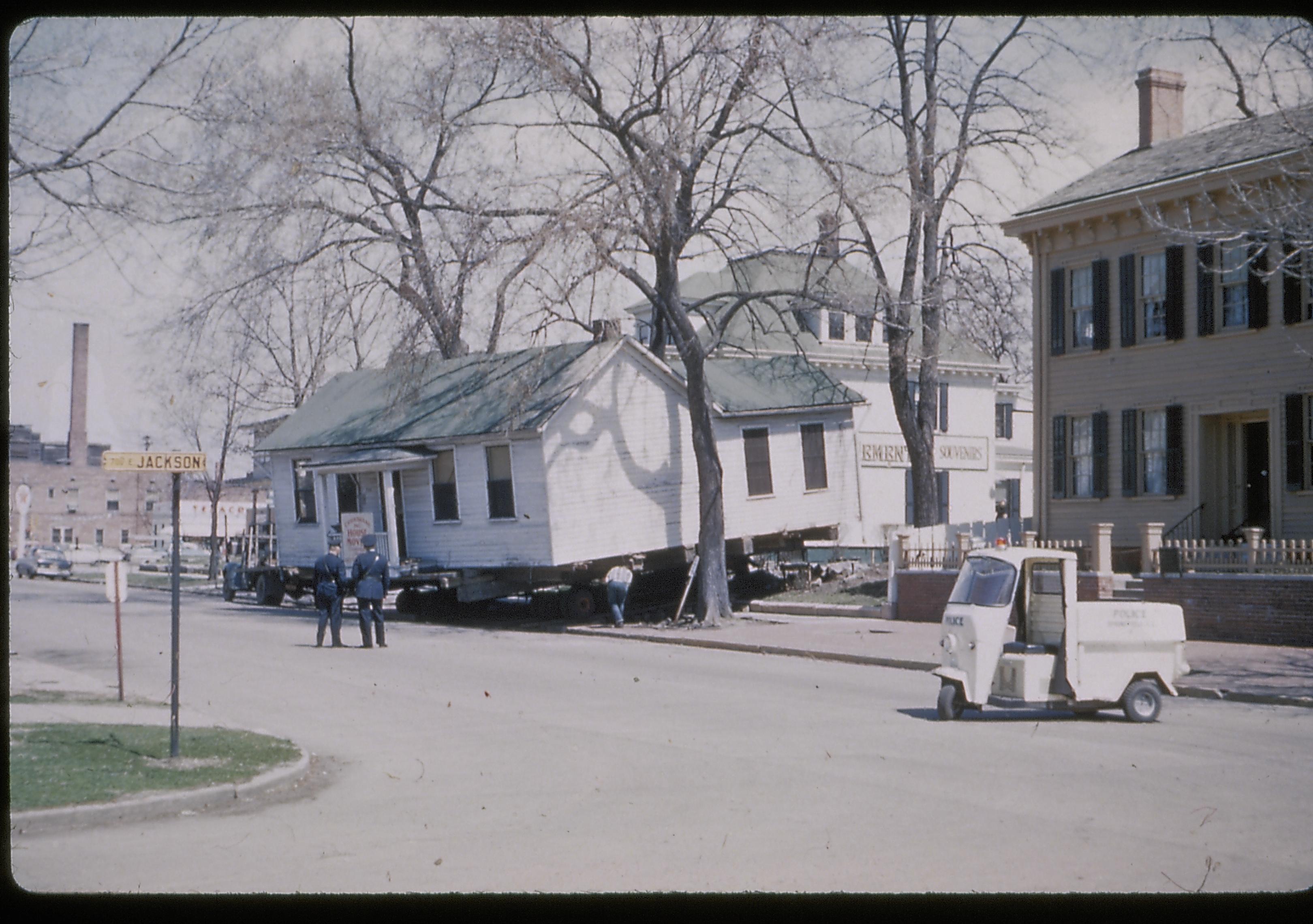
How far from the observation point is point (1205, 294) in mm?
26125

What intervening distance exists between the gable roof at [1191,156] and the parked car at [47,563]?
32.6m

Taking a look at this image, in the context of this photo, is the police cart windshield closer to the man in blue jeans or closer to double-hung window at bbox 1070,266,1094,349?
the man in blue jeans

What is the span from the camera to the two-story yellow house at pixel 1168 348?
24672 mm

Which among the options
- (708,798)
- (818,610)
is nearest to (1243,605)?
(818,610)

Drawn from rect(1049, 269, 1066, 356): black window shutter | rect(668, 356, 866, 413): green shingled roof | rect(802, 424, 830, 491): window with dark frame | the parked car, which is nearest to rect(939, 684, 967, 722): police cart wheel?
rect(1049, 269, 1066, 356): black window shutter

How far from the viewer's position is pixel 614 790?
34.5 feet

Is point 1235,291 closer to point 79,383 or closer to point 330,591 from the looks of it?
point 330,591

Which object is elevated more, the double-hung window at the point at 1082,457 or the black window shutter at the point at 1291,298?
the black window shutter at the point at 1291,298

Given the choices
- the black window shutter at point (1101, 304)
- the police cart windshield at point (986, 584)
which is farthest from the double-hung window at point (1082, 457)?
the police cart windshield at point (986, 584)

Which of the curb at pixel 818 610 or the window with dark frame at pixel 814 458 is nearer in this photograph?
the curb at pixel 818 610

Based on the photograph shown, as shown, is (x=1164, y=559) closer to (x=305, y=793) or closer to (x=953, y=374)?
(x=305, y=793)

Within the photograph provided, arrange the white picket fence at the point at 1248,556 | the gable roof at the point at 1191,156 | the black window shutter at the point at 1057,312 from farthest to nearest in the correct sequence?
1. the black window shutter at the point at 1057,312
2. the white picket fence at the point at 1248,556
3. the gable roof at the point at 1191,156

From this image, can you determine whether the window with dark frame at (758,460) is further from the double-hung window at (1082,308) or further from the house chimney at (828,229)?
the double-hung window at (1082,308)

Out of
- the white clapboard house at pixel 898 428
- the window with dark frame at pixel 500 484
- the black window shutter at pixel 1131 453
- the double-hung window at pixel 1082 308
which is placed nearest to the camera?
the black window shutter at pixel 1131 453
